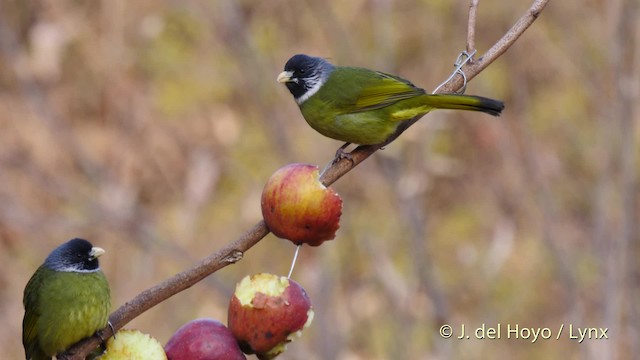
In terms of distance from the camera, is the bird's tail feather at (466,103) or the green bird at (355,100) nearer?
the bird's tail feather at (466,103)

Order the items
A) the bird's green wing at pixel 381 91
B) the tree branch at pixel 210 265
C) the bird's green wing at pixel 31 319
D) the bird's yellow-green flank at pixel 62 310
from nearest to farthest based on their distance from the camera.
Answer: the tree branch at pixel 210 265
the bird's yellow-green flank at pixel 62 310
the bird's green wing at pixel 31 319
the bird's green wing at pixel 381 91

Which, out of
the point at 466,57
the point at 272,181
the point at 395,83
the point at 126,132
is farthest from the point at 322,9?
the point at 126,132

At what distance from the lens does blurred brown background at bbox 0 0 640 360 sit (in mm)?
4957

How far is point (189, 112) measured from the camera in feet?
29.7

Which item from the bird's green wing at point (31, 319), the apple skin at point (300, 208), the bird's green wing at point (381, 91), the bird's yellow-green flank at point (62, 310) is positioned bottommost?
the bird's green wing at point (31, 319)

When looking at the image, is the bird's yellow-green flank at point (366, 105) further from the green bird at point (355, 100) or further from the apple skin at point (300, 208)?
the apple skin at point (300, 208)

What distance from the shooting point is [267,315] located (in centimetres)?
241

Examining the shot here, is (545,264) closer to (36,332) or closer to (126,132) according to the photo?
(126,132)

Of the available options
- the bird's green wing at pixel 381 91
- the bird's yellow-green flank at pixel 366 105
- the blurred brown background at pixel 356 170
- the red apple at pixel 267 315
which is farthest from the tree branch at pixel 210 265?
the blurred brown background at pixel 356 170

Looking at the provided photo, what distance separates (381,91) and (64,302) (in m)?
1.53

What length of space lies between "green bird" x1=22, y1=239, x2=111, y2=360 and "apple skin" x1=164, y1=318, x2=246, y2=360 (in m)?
0.56

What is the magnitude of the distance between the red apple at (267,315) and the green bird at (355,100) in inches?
43.5

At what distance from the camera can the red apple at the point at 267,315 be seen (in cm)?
241

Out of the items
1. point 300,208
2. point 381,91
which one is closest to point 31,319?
point 300,208
